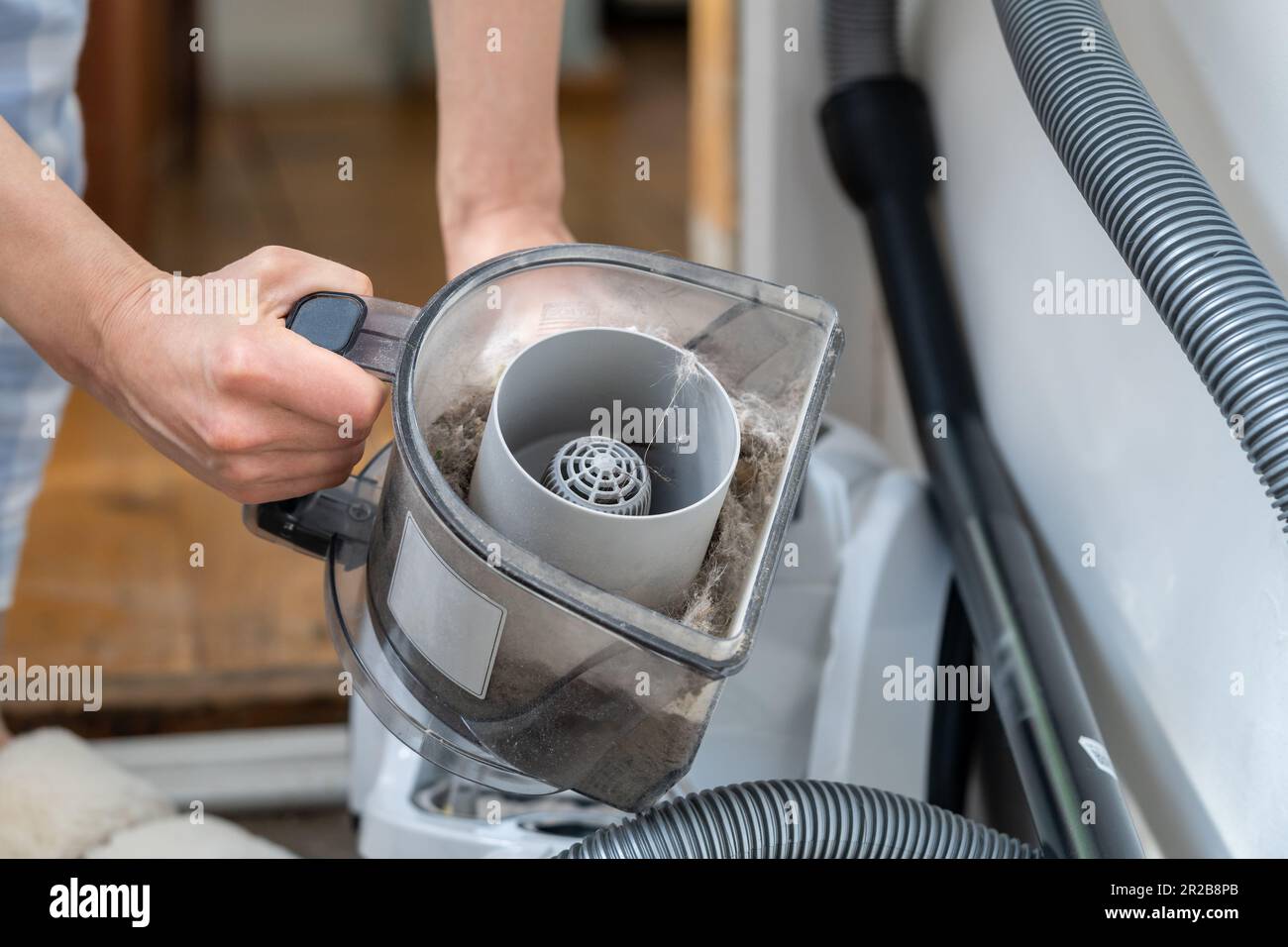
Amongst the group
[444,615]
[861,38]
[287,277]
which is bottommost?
[444,615]

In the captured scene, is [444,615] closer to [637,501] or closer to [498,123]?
[637,501]

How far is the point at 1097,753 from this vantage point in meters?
0.50

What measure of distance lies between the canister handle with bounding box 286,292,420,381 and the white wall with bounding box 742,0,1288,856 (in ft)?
1.08

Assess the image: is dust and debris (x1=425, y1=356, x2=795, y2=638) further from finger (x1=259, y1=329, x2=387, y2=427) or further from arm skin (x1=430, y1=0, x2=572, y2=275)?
arm skin (x1=430, y1=0, x2=572, y2=275)

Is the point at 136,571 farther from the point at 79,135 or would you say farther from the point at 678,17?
the point at 678,17

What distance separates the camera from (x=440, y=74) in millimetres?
663

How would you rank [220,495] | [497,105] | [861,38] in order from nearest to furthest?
1. [497,105]
2. [861,38]
3. [220,495]

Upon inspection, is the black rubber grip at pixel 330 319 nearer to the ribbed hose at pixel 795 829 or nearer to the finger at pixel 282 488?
the finger at pixel 282 488

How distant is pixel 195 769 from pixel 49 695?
0.51ft

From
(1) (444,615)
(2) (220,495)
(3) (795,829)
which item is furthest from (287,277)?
(2) (220,495)

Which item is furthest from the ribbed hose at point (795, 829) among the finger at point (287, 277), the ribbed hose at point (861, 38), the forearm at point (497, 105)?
the ribbed hose at point (861, 38)

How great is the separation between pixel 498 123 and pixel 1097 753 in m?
0.44
